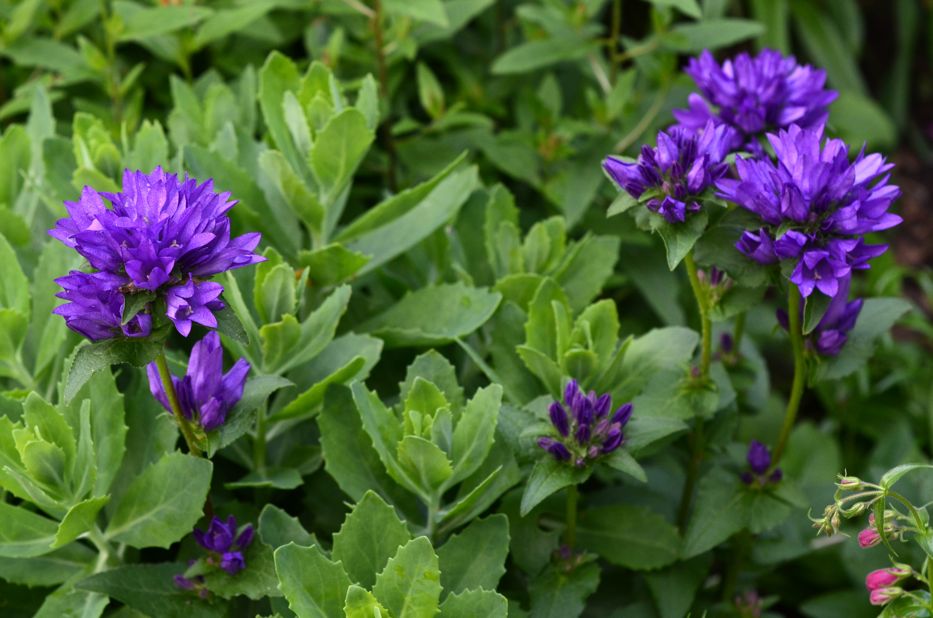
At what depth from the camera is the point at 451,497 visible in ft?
6.03

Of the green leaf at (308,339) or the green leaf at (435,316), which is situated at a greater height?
the green leaf at (308,339)

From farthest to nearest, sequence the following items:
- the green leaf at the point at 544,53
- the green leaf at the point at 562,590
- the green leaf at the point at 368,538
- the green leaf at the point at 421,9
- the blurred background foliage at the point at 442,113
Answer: the green leaf at the point at 544,53, the green leaf at the point at 421,9, the blurred background foliage at the point at 442,113, the green leaf at the point at 562,590, the green leaf at the point at 368,538

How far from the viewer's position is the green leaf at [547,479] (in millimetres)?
1466

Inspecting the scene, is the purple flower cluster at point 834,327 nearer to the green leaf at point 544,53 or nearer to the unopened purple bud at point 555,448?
the unopened purple bud at point 555,448

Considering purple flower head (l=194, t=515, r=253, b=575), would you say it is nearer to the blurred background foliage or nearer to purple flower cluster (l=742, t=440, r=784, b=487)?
the blurred background foliage

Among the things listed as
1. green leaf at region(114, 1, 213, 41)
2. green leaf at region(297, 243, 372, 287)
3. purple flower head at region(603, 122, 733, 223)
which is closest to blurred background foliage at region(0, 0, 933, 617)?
green leaf at region(114, 1, 213, 41)

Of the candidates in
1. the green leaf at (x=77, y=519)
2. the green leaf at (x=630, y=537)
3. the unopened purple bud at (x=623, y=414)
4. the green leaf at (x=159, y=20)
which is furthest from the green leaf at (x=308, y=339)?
the green leaf at (x=159, y=20)

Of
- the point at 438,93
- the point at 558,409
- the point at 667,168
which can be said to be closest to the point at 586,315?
the point at 558,409

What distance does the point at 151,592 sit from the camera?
1.52 meters

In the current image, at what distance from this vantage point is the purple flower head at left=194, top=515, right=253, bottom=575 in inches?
58.9

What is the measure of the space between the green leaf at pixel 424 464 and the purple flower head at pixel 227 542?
0.76 ft

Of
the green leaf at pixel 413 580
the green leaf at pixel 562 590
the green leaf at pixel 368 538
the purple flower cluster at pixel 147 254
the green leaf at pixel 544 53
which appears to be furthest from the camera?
the green leaf at pixel 544 53

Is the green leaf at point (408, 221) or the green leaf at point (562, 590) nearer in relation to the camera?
the green leaf at point (562, 590)

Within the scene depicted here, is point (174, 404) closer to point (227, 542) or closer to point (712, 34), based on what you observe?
point (227, 542)
